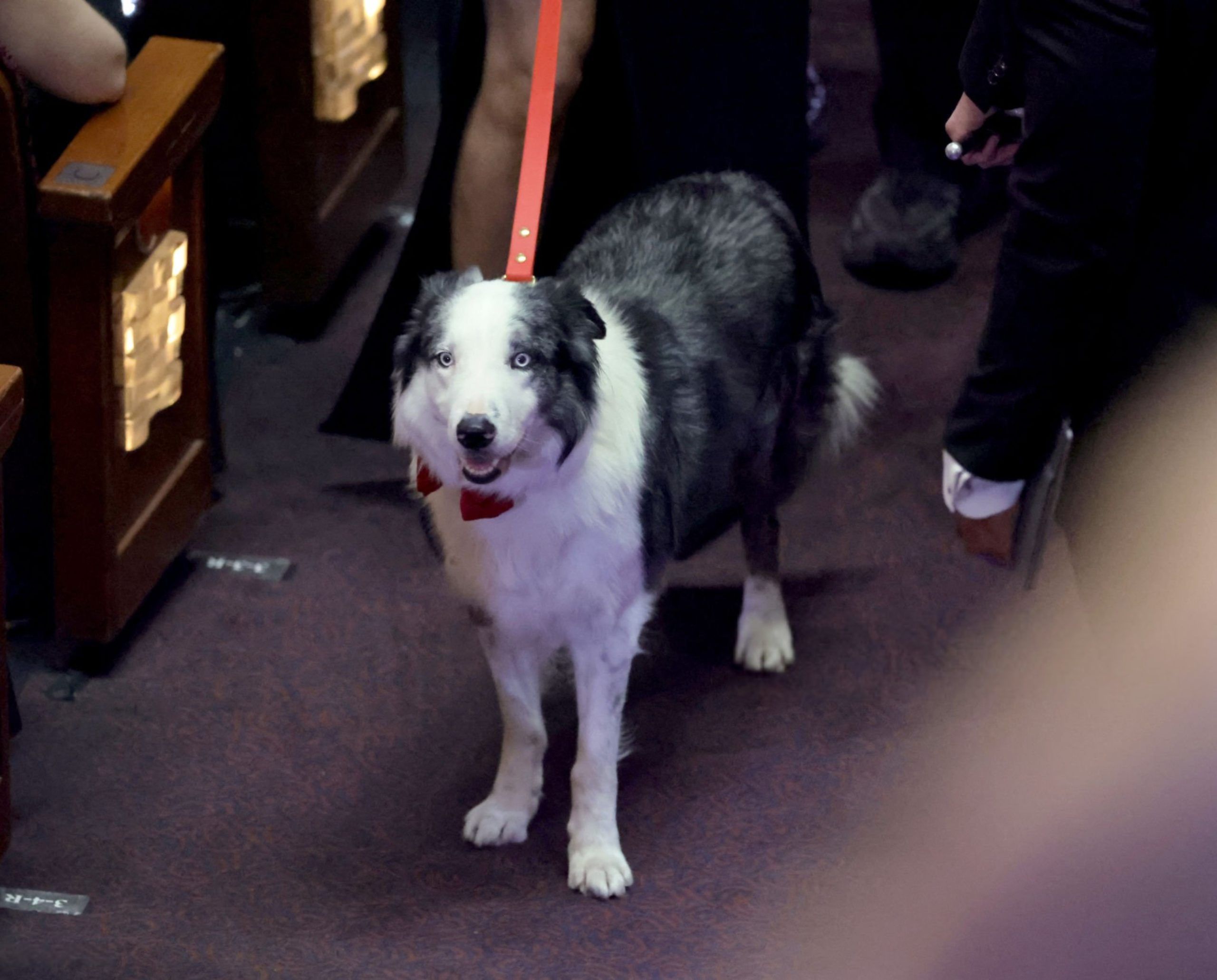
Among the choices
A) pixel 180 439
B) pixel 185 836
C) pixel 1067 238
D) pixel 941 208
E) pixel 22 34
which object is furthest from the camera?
pixel 941 208

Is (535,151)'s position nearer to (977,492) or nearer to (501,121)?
(501,121)

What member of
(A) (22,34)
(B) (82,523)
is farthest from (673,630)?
(A) (22,34)

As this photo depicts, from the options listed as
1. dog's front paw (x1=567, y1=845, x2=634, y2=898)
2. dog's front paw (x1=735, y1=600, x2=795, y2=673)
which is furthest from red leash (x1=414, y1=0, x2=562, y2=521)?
dog's front paw (x1=735, y1=600, x2=795, y2=673)

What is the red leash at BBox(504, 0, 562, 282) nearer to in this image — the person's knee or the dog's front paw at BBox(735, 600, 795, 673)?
the person's knee

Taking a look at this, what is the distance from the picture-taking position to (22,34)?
80.0 inches

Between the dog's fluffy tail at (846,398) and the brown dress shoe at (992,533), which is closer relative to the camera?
the brown dress shoe at (992,533)

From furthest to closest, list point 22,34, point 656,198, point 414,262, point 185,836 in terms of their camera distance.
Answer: point 414,262
point 656,198
point 185,836
point 22,34

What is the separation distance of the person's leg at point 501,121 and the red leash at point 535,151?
39cm

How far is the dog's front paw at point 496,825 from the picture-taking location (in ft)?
7.16

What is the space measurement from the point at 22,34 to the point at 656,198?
0.93m

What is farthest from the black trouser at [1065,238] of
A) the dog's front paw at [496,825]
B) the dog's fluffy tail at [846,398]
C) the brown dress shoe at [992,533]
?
the dog's front paw at [496,825]

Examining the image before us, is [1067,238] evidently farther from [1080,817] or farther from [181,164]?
[181,164]

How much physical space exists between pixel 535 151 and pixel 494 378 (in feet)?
1.11

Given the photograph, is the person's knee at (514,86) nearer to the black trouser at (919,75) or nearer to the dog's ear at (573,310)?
the dog's ear at (573,310)
